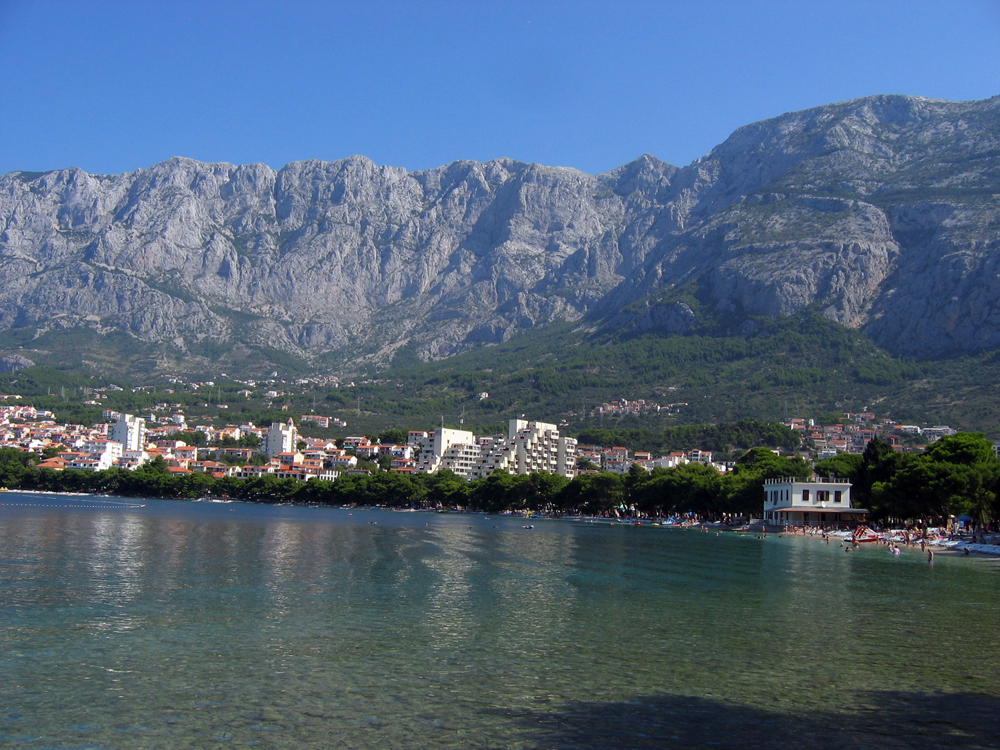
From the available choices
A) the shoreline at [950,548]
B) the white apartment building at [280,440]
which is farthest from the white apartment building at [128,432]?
the shoreline at [950,548]

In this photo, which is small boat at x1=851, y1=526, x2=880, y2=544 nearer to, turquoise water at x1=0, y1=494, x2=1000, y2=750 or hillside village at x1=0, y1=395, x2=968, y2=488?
turquoise water at x1=0, y1=494, x2=1000, y2=750

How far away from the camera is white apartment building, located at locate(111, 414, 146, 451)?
592 ft

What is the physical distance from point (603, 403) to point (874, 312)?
195 ft

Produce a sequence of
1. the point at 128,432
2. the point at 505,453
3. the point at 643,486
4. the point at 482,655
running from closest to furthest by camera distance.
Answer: the point at 482,655 → the point at 643,486 → the point at 505,453 → the point at 128,432

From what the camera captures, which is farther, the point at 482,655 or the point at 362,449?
the point at 362,449

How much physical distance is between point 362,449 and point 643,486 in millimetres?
93293

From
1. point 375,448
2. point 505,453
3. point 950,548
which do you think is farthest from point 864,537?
point 375,448

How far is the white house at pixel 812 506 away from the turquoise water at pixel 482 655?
41.7m

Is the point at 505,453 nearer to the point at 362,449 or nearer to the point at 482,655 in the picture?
the point at 362,449

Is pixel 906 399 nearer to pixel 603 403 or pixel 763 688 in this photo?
pixel 603 403

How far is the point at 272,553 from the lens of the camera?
4850 cm

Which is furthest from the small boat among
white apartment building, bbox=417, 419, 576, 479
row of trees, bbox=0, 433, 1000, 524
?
white apartment building, bbox=417, 419, 576, 479

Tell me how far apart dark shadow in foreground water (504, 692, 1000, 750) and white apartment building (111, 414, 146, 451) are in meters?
179

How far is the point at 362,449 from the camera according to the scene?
186 metres
